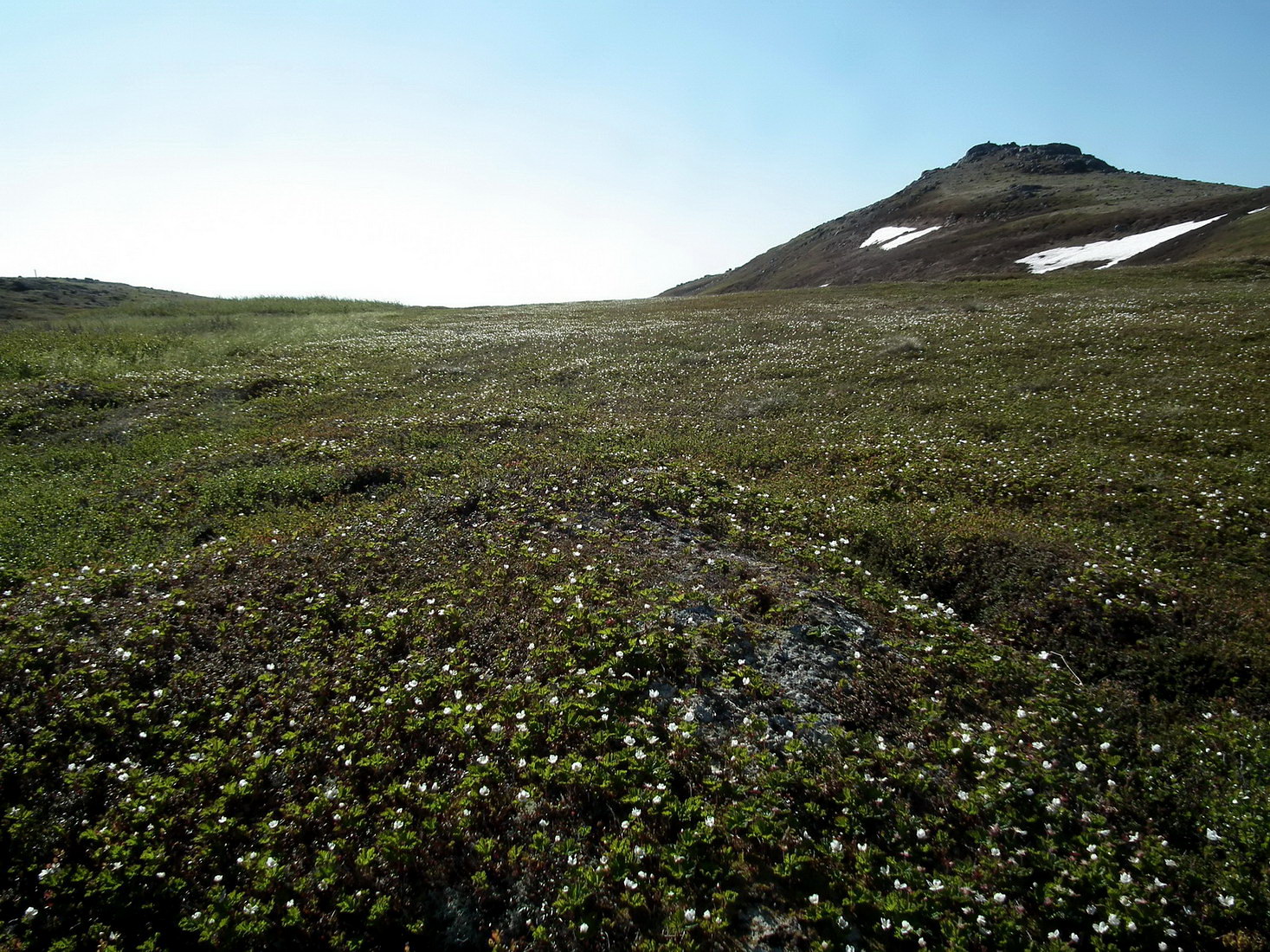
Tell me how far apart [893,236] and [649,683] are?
114 meters

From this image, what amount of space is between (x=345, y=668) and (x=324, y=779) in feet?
6.53

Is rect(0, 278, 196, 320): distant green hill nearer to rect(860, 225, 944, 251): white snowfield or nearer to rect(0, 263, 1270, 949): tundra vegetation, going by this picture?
rect(0, 263, 1270, 949): tundra vegetation

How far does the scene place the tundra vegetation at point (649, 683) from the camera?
5727 millimetres

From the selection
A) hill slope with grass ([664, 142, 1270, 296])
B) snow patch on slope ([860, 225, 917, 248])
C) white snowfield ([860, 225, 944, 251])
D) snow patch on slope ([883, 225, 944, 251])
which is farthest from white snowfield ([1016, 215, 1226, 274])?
snow patch on slope ([860, 225, 917, 248])

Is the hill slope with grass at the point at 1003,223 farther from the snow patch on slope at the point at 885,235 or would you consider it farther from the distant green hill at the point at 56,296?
the distant green hill at the point at 56,296

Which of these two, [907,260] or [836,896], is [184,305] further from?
[907,260]

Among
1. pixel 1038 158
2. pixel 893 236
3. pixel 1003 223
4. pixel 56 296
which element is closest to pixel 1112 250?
pixel 1003 223

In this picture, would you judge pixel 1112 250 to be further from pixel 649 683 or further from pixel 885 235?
pixel 649 683

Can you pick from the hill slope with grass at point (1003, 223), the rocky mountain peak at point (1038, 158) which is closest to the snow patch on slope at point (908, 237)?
the hill slope with grass at point (1003, 223)

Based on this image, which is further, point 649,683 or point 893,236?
point 893,236

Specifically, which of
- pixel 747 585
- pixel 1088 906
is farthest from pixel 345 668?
pixel 1088 906

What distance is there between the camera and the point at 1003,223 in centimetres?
8625

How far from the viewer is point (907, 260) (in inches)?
3477

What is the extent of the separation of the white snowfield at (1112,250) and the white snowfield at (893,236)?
111 feet
